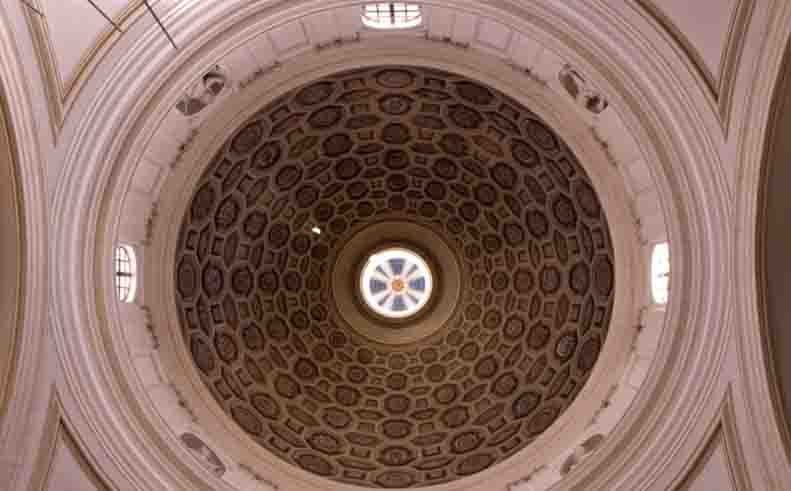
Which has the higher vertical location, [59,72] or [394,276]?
[394,276]

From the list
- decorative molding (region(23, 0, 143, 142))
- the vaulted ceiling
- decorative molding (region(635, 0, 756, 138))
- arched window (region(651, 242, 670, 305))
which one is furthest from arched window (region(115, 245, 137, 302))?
decorative molding (region(635, 0, 756, 138))

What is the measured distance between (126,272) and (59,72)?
386cm

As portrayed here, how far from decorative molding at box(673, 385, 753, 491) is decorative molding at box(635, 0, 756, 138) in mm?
3424

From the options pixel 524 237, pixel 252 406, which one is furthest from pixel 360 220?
pixel 252 406

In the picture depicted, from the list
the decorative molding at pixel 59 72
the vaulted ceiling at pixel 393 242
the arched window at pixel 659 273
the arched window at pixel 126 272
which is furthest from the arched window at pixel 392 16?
the arched window at pixel 126 272

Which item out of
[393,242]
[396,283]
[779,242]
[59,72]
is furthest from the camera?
[396,283]

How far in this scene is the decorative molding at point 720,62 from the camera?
966 centimetres

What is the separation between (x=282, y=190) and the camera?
16.8 m

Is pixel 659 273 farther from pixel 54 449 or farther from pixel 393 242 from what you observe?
pixel 54 449

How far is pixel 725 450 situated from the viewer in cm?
1074

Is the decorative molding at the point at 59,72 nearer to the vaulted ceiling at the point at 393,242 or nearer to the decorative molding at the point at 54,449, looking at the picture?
the vaulted ceiling at the point at 393,242

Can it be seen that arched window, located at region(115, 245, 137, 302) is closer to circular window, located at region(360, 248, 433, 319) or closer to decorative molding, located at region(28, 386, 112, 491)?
decorative molding, located at region(28, 386, 112, 491)

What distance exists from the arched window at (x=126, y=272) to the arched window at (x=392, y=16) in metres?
4.96

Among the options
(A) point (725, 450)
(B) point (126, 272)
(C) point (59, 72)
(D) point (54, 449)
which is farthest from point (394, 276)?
(C) point (59, 72)
